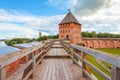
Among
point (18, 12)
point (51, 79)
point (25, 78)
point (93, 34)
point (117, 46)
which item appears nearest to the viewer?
point (25, 78)

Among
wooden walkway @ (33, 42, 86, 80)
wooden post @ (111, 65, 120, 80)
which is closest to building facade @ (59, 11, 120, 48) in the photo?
wooden walkway @ (33, 42, 86, 80)

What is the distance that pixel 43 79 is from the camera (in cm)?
453

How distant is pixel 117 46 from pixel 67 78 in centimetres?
6430

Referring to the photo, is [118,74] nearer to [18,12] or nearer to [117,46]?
[18,12]

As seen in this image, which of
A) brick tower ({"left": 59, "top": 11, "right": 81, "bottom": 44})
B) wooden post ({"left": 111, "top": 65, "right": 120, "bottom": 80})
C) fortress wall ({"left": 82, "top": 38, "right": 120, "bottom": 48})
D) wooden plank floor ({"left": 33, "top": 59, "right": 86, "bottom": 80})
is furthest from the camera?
fortress wall ({"left": 82, "top": 38, "right": 120, "bottom": 48})

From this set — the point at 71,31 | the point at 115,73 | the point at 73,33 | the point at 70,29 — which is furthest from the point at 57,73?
the point at 71,31

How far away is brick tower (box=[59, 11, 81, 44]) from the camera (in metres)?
54.1

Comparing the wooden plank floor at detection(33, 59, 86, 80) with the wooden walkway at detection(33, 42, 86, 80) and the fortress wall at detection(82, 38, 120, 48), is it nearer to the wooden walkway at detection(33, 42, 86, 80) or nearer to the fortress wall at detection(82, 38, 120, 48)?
the wooden walkway at detection(33, 42, 86, 80)

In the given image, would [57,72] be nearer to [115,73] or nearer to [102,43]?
[115,73]

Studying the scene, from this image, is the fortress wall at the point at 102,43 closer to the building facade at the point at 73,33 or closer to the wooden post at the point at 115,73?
the building facade at the point at 73,33

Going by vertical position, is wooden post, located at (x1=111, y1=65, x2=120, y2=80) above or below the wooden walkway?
above

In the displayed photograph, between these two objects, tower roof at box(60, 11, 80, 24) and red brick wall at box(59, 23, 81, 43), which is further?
tower roof at box(60, 11, 80, 24)

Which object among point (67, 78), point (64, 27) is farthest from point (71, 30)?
point (67, 78)

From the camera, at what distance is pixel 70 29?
5441cm
